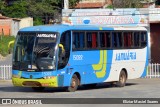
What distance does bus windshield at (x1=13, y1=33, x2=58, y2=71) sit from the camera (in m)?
23.8

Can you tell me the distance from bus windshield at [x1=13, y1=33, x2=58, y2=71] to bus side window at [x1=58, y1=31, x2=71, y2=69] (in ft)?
1.10

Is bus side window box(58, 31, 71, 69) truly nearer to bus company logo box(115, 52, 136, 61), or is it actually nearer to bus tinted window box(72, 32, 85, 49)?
bus tinted window box(72, 32, 85, 49)

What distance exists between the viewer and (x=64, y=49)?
2420cm

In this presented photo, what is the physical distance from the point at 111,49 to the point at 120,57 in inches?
40.2

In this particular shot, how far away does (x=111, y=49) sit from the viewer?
27391 millimetres

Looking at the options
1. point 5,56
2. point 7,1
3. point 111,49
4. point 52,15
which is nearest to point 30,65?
point 111,49

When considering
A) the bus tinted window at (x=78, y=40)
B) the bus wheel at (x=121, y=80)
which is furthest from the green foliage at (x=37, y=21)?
the bus tinted window at (x=78, y=40)

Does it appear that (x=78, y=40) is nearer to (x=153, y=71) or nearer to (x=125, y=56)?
(x=125, y=56)

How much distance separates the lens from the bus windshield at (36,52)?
23781 mm

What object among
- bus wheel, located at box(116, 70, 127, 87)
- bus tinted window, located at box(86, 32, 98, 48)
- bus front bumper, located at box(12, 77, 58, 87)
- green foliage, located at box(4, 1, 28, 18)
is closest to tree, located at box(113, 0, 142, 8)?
green foliage, located at box(4, 1, 28, 18)

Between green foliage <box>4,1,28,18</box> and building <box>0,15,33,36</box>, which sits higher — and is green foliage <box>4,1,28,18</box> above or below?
above

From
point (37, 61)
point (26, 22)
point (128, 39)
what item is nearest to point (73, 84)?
point (37, 61)

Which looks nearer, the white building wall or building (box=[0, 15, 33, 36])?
building (box=[0, 15, 33, 36])

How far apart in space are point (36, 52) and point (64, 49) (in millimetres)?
1227
